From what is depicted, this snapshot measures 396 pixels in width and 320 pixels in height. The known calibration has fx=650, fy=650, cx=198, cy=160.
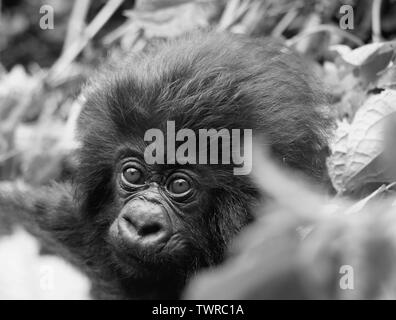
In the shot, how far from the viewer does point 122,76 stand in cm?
237

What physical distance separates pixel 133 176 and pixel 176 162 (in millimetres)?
187

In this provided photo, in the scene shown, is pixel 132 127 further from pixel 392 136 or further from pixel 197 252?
pixel 392 136

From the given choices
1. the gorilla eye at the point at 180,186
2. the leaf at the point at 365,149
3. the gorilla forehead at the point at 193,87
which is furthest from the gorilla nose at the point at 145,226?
the leaf at the point at 365,149

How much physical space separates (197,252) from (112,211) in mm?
412

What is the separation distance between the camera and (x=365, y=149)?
86.6 inches

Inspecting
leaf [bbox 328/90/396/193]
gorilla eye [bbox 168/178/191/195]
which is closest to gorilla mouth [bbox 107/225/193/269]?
gorilla eye [bbox 168/178/191/195]

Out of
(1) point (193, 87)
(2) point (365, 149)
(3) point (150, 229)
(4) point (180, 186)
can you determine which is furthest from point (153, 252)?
(2) point (365, 149)

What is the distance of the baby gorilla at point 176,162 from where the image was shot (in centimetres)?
218

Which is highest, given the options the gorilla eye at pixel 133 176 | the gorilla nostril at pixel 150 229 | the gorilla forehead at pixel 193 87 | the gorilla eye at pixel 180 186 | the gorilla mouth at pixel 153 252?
the gorilla forehead at pixel 193 87

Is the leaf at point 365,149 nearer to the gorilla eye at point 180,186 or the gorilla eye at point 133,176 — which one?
the gorilla eye at point 180,186

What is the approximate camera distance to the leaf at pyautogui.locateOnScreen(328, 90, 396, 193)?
2143 mm

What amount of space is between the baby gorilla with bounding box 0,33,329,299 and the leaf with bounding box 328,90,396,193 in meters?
0.10

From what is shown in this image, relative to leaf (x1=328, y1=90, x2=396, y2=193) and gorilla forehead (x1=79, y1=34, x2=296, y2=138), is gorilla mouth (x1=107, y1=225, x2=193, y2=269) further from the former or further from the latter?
leaf (x1=328, y1=90, x2=396, y2=193)

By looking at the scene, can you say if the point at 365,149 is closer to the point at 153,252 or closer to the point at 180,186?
the point at 180,186
